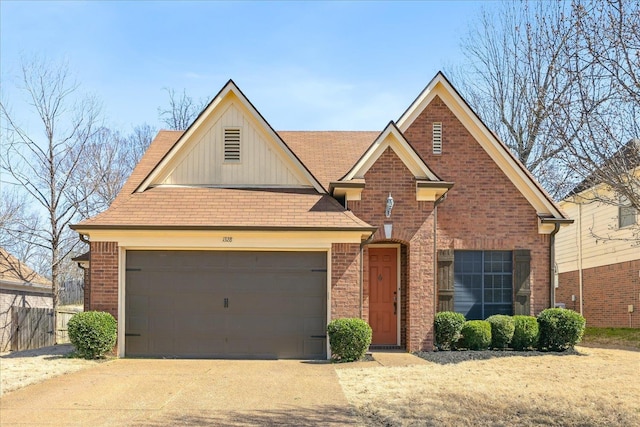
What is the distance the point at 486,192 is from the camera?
18438 millimetres

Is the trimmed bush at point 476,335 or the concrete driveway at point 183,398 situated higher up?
the trimmed bush at point 476,335

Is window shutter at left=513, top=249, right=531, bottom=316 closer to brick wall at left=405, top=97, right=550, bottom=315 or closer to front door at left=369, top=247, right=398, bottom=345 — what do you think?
brick wall at left=405, top=97, right=550, bottom=315

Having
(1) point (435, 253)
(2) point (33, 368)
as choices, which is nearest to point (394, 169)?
(1) point (435, 253)

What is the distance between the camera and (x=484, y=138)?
18516 mm

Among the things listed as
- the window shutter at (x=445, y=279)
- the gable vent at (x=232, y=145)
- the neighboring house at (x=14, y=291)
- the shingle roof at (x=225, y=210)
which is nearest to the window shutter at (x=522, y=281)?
the window shutter at (x=445, y=279)

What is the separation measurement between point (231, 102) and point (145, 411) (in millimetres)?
9221

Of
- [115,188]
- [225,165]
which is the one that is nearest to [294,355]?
[225,165]

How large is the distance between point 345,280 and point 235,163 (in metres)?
4.01

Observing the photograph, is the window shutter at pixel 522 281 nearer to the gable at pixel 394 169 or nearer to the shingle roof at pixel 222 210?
the gable at pixel 394 169

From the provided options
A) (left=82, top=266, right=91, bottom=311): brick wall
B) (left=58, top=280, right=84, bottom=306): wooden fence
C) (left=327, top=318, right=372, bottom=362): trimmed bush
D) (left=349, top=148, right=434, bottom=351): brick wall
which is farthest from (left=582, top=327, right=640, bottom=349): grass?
(left=58, top=280, right=84, bottom=306): wooden fence

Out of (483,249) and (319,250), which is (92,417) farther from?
(483,249)

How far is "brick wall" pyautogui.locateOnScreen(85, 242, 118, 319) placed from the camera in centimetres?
1540

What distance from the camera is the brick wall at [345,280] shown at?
15547mm

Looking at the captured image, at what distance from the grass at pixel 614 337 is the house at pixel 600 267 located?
0.77 metres
